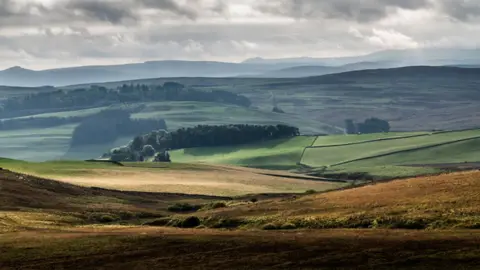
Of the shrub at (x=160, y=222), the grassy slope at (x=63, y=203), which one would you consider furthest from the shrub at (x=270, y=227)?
the grassy slope at (x=63, y=203)

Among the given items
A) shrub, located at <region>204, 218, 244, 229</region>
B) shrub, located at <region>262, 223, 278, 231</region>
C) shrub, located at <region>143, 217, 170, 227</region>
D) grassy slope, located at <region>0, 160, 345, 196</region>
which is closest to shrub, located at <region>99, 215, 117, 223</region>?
shrub, located at <region>143, 217, 170, 227</region>

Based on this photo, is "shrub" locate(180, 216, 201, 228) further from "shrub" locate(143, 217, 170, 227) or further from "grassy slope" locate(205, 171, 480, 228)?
"grassy slope" locate(205, 171, 480, 228)

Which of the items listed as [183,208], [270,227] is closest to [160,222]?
[270,227]

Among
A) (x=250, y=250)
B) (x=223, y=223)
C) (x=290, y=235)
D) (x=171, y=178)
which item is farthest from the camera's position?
(x=171, y=178)

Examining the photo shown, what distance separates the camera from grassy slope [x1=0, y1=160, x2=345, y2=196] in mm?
143875

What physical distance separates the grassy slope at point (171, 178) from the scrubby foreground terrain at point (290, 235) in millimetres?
54293

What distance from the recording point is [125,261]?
51812mm

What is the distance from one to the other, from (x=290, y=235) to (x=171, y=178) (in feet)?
360

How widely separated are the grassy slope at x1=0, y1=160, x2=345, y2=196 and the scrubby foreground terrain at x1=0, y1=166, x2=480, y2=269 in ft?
178

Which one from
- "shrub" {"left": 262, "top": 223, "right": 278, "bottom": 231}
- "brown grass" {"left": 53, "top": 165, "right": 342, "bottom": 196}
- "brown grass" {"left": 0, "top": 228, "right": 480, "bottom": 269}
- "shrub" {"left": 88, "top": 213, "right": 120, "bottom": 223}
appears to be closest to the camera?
"brown grass" {"left": 0, "top": 228, "right": 480, "bottom": 269}

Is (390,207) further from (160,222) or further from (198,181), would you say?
(198,181)

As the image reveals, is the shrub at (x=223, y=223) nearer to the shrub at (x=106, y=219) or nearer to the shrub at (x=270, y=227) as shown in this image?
the shrub at (x=270, y=227)

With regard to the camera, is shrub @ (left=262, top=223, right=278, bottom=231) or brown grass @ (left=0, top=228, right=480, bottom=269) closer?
brown grass @ (left=0, top=228, right=480, bottom=269)

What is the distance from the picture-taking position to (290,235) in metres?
57.9
